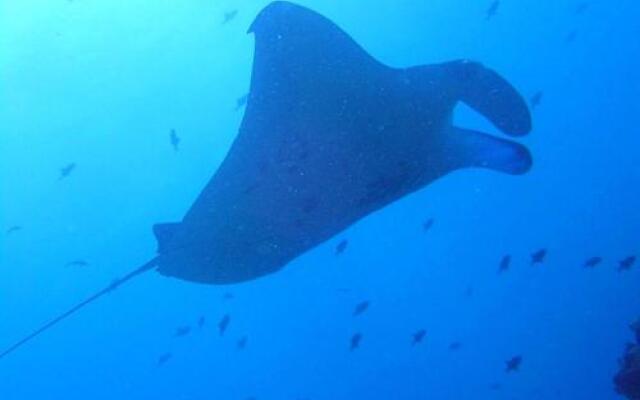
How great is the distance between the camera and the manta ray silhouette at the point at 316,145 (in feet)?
17.5

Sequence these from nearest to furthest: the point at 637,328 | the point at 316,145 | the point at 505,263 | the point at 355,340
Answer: the point at 316,145, the point at 637,328, the point at 355,340, the point at 505,263

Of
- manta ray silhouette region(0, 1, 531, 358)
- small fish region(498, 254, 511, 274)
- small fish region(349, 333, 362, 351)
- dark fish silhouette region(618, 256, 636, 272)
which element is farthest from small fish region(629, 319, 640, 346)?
small fish region(349, 333, 362, 351)

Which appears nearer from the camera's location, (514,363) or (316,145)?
(316,145)

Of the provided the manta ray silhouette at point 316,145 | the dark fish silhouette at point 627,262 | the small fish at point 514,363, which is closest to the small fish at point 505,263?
the small fish at point 514,363

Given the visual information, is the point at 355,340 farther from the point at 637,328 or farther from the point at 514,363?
the point at 637,328

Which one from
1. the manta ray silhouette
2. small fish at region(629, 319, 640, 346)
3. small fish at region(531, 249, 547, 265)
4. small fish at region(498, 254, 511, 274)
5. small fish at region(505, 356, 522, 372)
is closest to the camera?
the manta ray silhouette

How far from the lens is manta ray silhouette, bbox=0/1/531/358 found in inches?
210

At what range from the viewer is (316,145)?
5875 mm

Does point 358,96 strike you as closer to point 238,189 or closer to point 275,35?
point 275,35

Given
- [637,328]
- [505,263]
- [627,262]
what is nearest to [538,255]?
[505,263]

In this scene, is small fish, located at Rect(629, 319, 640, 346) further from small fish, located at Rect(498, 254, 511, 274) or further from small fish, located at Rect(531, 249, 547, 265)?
small fish, located at Rect(498, 254, 511, 274)

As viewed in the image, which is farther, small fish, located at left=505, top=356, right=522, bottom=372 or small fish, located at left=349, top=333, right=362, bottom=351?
small fish, located at left=349, top=333, right=362, bottom=351

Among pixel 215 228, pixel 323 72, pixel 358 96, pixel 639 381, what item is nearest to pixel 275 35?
pixel 323 72

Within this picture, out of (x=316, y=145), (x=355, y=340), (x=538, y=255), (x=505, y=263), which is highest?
(x=316, y=145)
